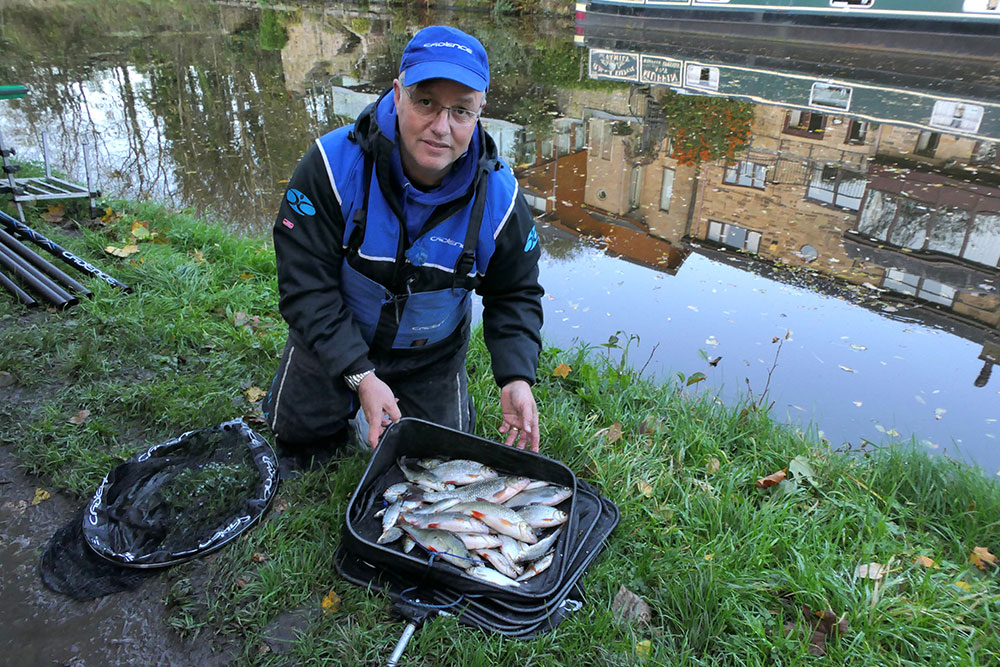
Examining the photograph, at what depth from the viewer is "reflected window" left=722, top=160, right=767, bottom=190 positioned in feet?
26.7

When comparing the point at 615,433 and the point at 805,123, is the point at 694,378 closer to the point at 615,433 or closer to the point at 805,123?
the point at 615,433

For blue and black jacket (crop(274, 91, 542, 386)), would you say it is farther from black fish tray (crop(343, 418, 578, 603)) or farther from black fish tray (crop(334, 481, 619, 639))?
black fish tray (crop(334, 481, 619, 639))

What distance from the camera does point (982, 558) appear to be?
2.80 meters

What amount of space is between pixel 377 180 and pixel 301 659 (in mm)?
1715

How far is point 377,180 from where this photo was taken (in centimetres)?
251

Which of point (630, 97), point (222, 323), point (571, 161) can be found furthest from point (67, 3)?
point (222, 323)

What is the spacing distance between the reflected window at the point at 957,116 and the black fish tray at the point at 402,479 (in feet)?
37.9

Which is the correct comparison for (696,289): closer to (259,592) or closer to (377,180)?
(377,180)

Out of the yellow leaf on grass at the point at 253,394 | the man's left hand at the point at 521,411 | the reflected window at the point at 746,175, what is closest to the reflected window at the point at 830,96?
the reflected window at the point at 746,175

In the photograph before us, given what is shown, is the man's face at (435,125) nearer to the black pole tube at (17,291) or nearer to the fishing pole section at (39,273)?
the fishing pole section at (39,273)

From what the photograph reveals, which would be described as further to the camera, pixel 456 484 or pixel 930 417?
pixel 930 417

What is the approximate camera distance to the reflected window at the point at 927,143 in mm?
9336

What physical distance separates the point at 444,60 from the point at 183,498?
200cm

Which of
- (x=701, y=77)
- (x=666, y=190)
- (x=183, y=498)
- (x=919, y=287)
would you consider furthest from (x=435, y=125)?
(x=701, y=77)
